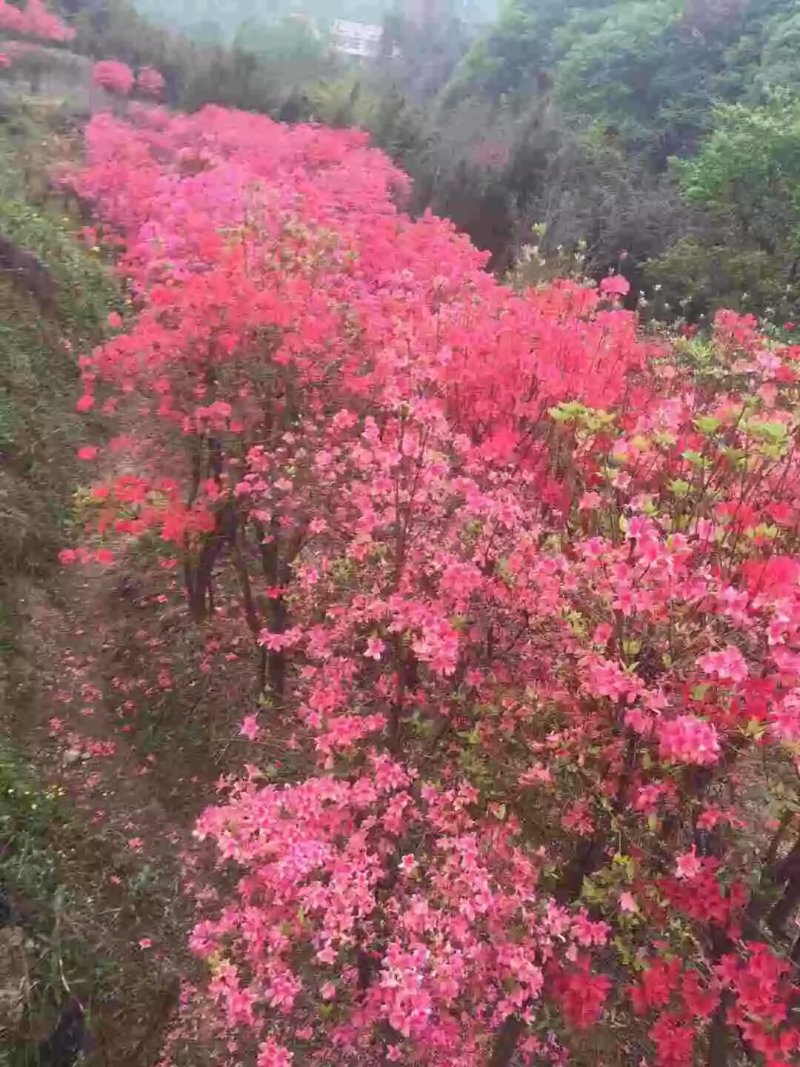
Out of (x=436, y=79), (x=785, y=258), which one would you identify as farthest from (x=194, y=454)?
(x=436, y=79)

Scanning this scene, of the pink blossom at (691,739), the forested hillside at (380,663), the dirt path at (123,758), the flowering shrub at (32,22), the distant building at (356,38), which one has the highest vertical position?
the distant building at (356,38)

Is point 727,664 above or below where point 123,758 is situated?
above

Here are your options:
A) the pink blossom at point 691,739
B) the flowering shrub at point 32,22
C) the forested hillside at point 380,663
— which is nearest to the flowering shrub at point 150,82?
the flowering shrub at point 32,22

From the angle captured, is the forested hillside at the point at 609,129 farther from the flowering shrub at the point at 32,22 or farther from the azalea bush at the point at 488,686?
the azalea bush at the point at 488,686

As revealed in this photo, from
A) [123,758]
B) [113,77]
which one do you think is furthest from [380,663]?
[113,77]

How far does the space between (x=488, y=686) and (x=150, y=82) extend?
3183 cm

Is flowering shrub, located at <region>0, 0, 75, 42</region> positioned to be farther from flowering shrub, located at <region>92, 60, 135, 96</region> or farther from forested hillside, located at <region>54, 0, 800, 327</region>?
flowering shrub, located at <region>92, 60, 135, 96</region>

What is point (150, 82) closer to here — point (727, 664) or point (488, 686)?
point (488, 686)

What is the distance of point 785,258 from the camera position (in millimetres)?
22328

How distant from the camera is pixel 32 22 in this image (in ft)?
94.5

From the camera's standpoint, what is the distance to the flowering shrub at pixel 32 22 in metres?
28.3

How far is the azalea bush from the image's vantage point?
16.9 ft

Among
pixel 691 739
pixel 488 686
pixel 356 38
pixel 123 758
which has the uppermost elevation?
pixel 356 38

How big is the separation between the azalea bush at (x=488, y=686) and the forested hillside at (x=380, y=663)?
4 centimetres
